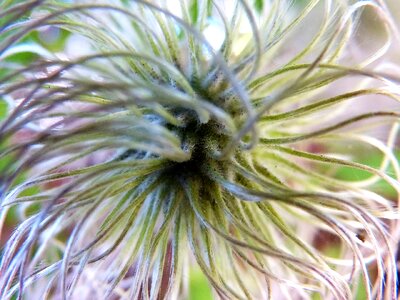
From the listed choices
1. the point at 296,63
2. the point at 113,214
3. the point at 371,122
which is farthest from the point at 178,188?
the point at 371,122

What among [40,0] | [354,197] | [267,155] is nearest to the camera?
[40,0]

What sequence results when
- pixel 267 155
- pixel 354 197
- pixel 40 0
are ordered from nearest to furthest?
pixel 40 0
pixel 267 155
pixel 354 197

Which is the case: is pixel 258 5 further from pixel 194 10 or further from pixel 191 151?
pixel 191 151

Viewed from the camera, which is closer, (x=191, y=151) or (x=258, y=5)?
(x=191, y=151)

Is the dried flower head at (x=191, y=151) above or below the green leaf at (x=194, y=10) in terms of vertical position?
below

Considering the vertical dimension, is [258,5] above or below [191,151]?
above

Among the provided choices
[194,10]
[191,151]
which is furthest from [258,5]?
[191,151]

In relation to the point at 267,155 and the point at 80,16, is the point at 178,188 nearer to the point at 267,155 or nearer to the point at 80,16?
the point at 267,155

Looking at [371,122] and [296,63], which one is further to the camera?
[371,122]
